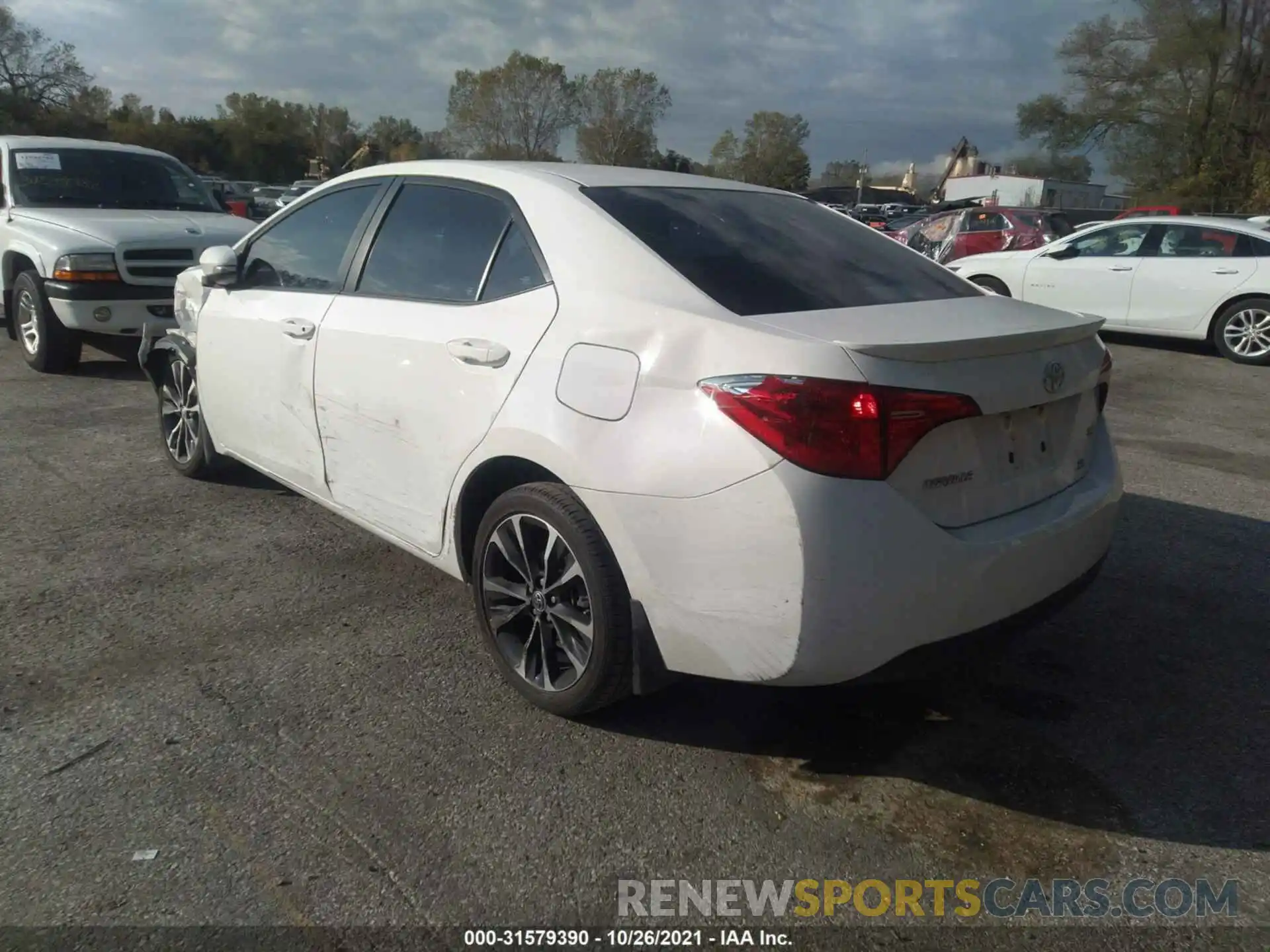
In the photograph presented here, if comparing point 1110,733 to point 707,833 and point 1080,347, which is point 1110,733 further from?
point 707,833

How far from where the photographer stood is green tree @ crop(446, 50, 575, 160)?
63656 millimetres

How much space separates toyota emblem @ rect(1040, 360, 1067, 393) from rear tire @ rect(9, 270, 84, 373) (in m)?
7.62

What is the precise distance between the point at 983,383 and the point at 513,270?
4.86 feet

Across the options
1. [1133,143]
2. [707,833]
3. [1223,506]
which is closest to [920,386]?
[707,833]

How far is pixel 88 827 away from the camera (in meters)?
2.51

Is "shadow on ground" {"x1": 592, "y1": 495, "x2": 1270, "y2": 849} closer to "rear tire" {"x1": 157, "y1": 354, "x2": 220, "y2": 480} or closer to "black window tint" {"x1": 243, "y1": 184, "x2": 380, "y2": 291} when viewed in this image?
"black window tint" {"x1": 243, "y1": 184, "x2": 380, "y2": 291}

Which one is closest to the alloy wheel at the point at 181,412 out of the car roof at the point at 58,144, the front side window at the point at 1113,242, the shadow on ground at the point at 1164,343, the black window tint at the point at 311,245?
the black window tint at the point at 311,245

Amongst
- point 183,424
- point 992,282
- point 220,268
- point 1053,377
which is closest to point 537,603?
point 1053,377

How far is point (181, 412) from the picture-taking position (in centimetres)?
519

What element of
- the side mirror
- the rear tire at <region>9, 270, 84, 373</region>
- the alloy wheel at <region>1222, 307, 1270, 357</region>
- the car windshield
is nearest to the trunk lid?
the side mirror

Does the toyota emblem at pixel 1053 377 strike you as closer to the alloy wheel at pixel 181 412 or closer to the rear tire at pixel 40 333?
the alloy wheel at pixel 181 412

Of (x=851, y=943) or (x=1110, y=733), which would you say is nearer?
(x=851, y=943)

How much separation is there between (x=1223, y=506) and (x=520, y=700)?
13.7 ft

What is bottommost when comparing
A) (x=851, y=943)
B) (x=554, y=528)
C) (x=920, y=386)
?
(x=851, y=943)
